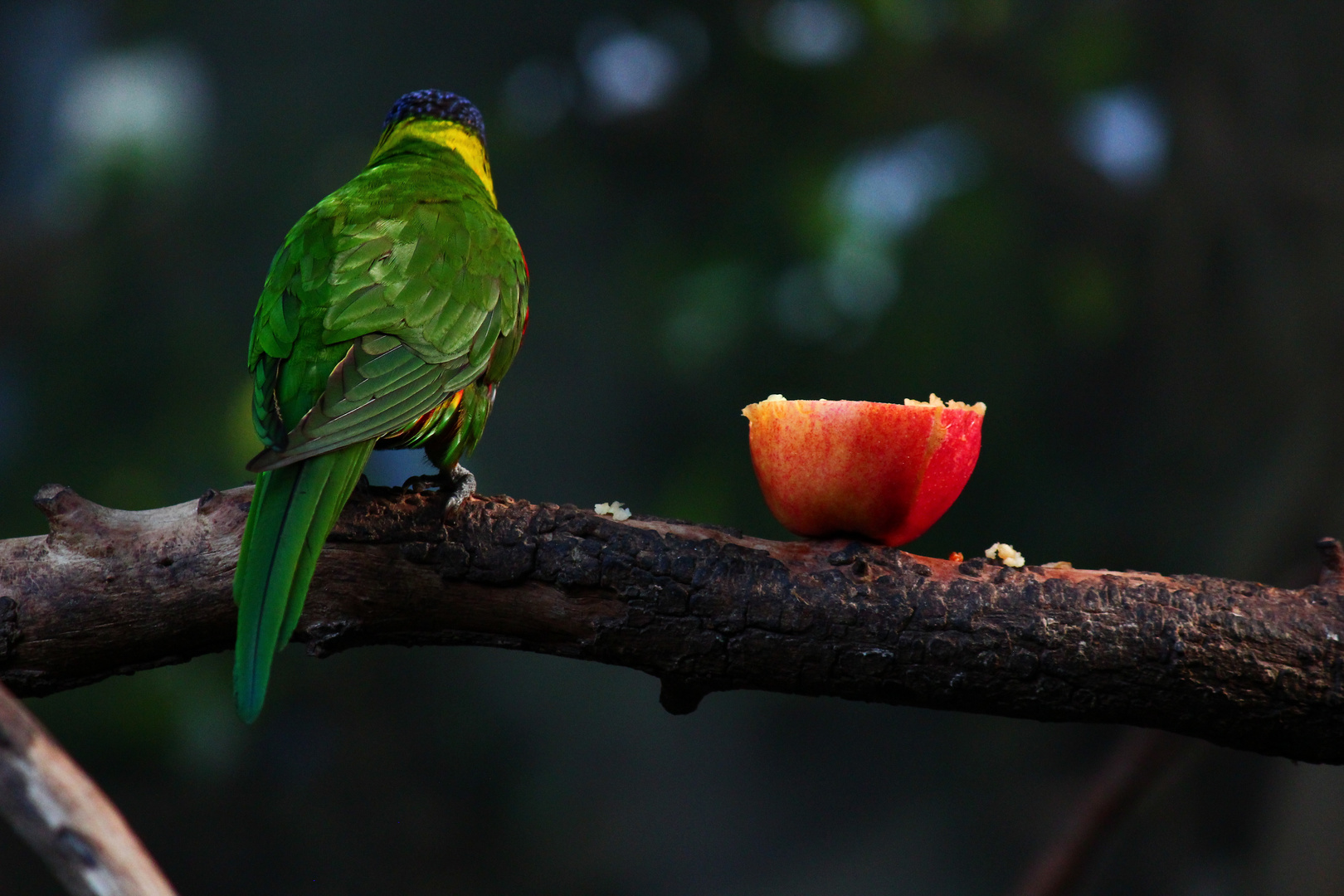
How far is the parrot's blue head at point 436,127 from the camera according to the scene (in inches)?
73.0

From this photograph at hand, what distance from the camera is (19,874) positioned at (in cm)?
321

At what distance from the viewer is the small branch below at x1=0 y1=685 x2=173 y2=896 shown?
748mm

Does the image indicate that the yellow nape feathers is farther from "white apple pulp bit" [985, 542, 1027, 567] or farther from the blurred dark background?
the blurred dark background

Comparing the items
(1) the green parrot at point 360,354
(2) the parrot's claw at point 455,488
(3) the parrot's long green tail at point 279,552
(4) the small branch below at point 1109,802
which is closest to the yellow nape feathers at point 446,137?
(1) the green parrot at point 360,354

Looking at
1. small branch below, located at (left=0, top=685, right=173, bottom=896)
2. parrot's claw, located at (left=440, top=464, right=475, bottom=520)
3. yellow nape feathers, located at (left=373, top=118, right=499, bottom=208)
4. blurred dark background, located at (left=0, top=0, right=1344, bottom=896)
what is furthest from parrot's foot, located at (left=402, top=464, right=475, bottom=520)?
blurred dark background, located at (left=0, top=0, right=1344, bottom=896)

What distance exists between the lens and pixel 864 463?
1.28 meters

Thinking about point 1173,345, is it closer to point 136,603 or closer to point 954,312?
point 954,312

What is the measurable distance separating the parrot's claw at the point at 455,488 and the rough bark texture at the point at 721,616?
0.02 m

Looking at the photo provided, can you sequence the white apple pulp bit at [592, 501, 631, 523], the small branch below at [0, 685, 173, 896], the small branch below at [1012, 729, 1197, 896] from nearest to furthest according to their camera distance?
the small branch below at [0, 685, 173, 896]
the white apple pulp bit at [592, 501, 631, 523]
the small branch below at [1012, 729, 1197, 896]

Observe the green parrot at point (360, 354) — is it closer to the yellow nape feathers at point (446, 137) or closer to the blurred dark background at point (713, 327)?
the yellow nape feathers at point (446, 137)

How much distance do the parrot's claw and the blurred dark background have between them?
222 cm

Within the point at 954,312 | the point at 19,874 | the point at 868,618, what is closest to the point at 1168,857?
the point at 954,312

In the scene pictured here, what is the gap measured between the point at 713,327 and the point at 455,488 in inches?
101

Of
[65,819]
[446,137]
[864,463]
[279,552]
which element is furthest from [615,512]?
[446,137]
